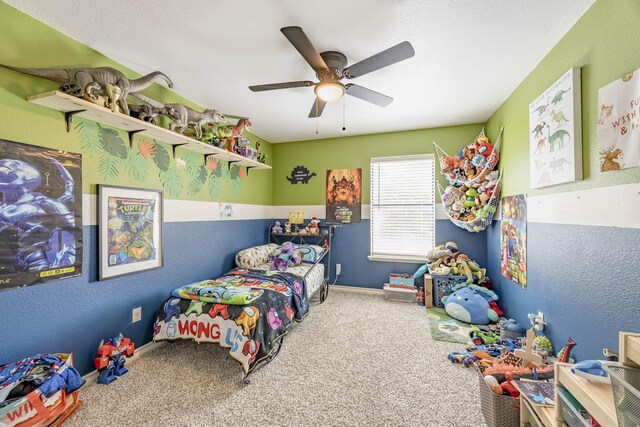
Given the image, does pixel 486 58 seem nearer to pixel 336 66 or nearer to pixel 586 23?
pixel 586 23

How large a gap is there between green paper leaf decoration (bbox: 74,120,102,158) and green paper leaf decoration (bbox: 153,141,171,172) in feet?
1.62

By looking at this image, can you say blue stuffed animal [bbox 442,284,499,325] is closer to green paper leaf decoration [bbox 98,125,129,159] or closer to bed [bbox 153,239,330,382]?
bed [bbox 153,239,330,382]

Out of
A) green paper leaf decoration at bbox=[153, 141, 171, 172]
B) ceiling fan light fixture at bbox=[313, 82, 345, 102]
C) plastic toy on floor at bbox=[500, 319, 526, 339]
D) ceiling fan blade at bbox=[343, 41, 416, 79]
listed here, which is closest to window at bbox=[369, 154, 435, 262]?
plastic toy on floor at bbox=[500, 319, 526, 339]

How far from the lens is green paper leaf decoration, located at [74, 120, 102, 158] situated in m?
1.93

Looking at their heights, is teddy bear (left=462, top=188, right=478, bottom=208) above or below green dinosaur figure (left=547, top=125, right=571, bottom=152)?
below

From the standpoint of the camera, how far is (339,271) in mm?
4277

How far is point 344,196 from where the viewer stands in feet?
14.0

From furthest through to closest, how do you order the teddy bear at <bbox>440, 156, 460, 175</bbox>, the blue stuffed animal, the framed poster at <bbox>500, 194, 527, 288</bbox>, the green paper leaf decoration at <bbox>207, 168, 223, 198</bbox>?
1. the teddy bear at <bbox>440, 156, 460, 175</bbox>
2. the green paper leaf decoration at <bbox>207, 168, 223, 198</bbox>
3. the blue stuffed animal
4. the framed poster at <bbox>500, 194, 527, 288</bbox>

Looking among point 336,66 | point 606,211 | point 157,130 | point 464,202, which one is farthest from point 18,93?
point 464,202

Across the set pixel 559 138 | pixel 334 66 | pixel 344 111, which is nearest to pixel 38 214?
pixel 334 66

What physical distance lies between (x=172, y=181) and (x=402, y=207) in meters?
3.15

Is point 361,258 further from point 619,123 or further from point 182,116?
point 619,123

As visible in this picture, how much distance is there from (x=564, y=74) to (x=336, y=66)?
158 centimetres

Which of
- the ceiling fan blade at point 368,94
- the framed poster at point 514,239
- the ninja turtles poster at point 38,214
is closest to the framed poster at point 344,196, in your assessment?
the ceiling fan blade at point 368,94
